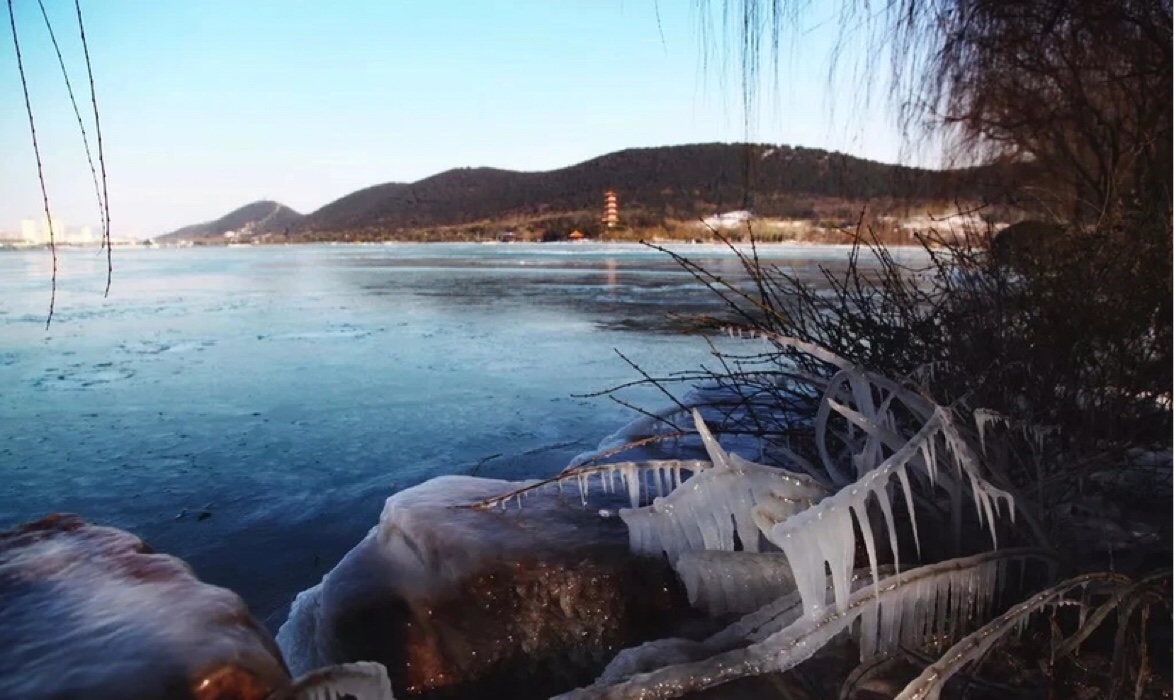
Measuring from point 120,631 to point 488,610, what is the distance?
0.93 m

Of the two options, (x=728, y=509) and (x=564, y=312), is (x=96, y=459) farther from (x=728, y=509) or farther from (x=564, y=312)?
(x=564, y=312)

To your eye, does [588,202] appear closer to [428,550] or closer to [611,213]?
[611,213]

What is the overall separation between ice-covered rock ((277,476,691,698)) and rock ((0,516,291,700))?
0.51 m

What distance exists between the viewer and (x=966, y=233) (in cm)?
335

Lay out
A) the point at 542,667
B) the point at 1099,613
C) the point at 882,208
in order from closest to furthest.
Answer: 1. the point at 1099,613
2. the point at 542,667
3. the point at 882,208

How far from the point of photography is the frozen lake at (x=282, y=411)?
125 inches

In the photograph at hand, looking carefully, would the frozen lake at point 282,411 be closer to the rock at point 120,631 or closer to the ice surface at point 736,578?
the rock at point 120,631

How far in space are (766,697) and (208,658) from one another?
113 cm

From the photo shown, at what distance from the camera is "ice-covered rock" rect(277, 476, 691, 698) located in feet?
6.65

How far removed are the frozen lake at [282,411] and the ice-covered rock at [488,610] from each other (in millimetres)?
426

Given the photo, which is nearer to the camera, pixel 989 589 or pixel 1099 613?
pixel 1099 613

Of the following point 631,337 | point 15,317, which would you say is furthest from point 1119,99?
point 15,317

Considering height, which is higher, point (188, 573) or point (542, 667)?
point (188, 573)

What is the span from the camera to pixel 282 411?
4.98 m
